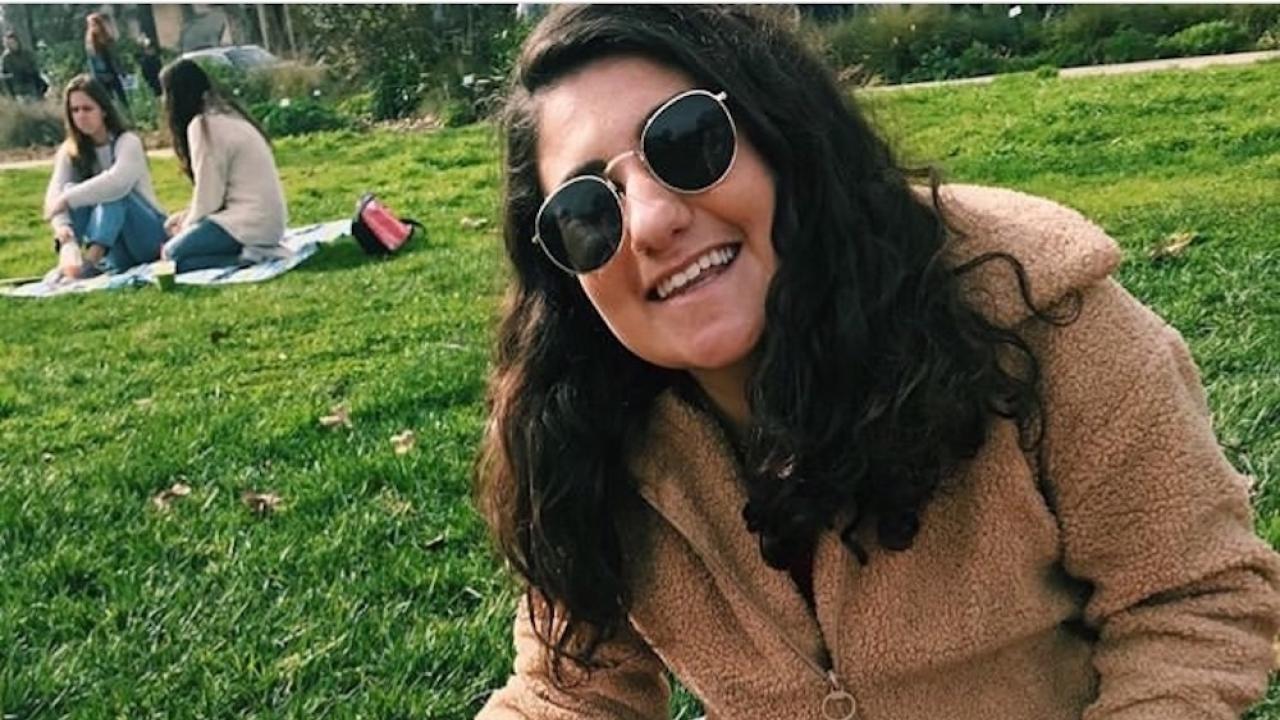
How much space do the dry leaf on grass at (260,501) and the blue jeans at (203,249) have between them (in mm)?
4112

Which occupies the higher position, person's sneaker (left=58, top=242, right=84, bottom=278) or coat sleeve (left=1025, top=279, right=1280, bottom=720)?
coat sleeve (left=1025, top=279, right=1280, bottom=720)

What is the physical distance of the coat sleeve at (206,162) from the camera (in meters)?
7.35

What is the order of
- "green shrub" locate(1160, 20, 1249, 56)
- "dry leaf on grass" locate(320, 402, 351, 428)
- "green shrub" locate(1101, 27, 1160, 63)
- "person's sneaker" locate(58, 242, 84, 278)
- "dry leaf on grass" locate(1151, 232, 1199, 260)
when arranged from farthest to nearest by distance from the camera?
1. "green shrub" locate(1101, 27, 1160, 63)
2. "green shrub" locate(1160, 20, 1249, 56)
3. "person's sneaker" locate(58, 242, 84, 278)
4. "dry leaf on grass" locate(1151, 232, 1199, 260)
5. "dry leaf on grass" locate(320, 402, 351, 428)

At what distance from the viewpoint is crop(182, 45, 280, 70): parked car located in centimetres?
1852

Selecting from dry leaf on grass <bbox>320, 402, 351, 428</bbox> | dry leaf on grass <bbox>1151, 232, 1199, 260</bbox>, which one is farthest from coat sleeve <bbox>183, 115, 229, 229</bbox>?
dry leaf on grass <bbox>1151, 232, 1199, 260</bbox>

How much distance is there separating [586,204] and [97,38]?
41.9 feet

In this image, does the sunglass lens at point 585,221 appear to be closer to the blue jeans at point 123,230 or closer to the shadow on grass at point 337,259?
the shadow on grass at point 337,259

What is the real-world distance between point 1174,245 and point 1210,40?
740cm

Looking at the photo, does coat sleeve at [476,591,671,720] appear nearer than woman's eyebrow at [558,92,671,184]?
No

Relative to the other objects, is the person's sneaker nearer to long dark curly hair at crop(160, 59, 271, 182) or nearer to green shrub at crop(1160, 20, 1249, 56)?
long dark curly hair at crop(160, 59, 271, 182)

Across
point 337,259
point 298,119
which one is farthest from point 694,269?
point 298,119

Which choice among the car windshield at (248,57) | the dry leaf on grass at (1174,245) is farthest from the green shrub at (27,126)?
the dry leaf on grass at (1174,245)

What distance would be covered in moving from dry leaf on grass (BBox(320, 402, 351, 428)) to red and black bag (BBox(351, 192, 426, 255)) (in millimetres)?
3134

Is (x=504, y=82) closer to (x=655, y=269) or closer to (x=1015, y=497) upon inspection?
(x=655, y=269)
